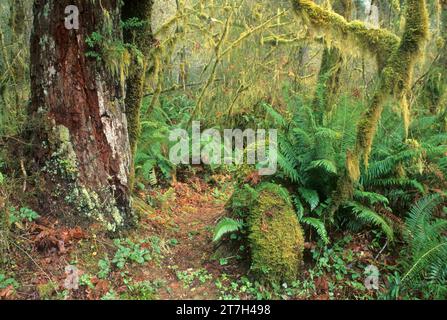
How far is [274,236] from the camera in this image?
449 cm

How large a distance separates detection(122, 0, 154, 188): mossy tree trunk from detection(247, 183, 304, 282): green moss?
167 centimetres

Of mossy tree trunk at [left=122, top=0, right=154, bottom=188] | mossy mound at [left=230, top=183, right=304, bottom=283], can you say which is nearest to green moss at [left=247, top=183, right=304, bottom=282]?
mossy mound at [left=230, top=183, right=304, bottom=283]

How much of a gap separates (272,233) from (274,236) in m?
0.05

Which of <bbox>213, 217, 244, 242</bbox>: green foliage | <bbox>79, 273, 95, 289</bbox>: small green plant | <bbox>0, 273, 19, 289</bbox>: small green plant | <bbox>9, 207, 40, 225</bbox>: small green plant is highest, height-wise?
<bbox>9, 207, 40, 225</bbox>: small green plant

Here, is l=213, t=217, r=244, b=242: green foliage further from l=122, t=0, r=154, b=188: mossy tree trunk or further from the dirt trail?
l=122, t=0, r=154, b=188: mossy tree trunk

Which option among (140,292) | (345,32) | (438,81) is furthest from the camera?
(438,81)

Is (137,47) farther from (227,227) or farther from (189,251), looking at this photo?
(189,251)

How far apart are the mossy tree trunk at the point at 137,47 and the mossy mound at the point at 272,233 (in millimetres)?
1590

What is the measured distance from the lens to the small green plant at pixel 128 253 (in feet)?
14.1

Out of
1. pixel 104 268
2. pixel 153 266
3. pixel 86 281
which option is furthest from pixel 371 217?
pixel 86 281

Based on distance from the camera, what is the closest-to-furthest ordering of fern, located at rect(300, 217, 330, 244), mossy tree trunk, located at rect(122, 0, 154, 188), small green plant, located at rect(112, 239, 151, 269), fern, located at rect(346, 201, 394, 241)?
small green plant, located at rect(112, 239, 151, 269) → fern, located at rect(300, 217, 330, 244) → fern, located at rect(346, 201, 394, 241) → mossy tree trunk, located at rect(122, 0, 154, 188)

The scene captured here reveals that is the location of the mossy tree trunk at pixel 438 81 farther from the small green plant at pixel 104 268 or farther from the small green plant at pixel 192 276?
the small green plant at pixel 104 268

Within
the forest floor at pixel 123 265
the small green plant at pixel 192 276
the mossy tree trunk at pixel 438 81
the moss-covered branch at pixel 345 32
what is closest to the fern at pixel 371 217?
the forest floor at pixel 123 265

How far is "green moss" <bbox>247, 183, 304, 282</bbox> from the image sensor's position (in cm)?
434
